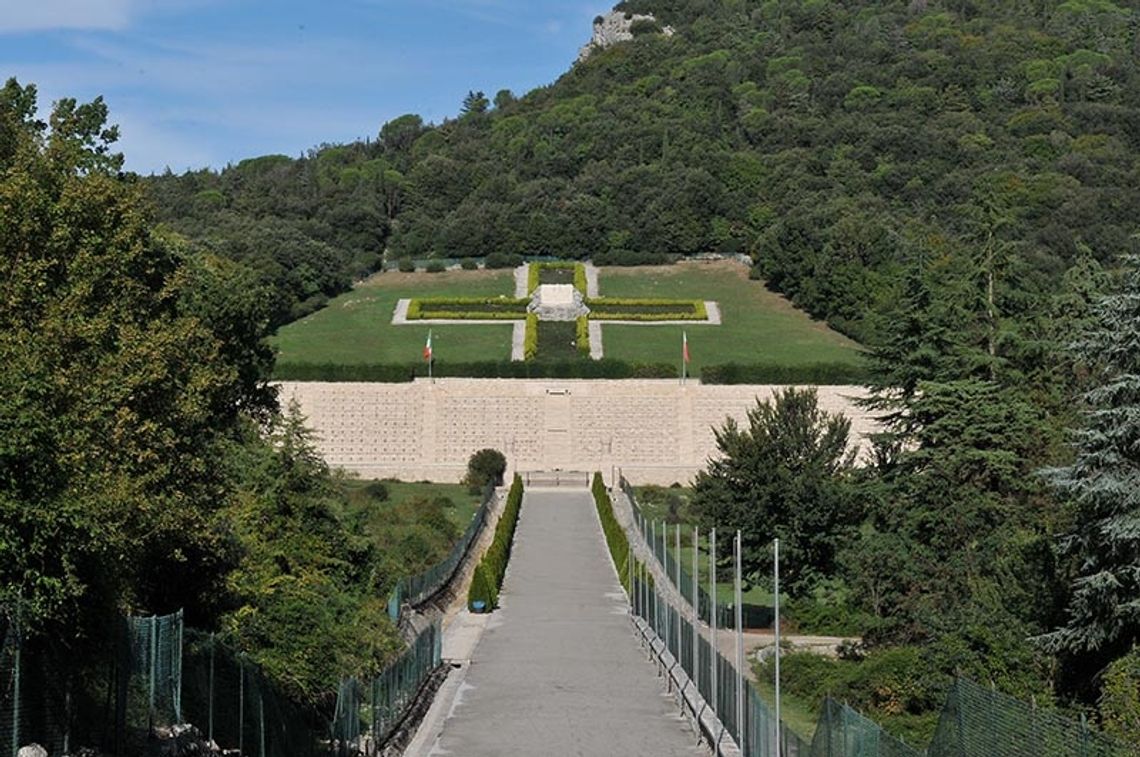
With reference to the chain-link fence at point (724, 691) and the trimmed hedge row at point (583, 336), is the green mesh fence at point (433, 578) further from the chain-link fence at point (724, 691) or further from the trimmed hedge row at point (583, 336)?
the trimmed hedge row at point (583, 336)

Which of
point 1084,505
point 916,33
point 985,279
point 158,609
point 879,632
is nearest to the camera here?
point 158,609

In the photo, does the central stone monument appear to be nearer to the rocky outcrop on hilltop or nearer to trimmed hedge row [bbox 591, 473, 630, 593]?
trimmed hedge row [bbox 591, 473, 630, 593]

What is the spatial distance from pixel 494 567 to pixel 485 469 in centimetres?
2478

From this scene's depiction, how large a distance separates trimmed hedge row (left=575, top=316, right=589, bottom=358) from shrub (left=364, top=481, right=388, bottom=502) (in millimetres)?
19255

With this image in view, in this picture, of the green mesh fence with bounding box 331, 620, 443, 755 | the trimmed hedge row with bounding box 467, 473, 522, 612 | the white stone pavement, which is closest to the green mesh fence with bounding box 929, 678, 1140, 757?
the green mesh fence with bounding box 331, 620, 443, 755

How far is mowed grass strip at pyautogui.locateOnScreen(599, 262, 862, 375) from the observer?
74312mm

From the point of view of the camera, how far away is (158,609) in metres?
20.4

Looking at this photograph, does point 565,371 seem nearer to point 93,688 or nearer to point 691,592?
point 691,592

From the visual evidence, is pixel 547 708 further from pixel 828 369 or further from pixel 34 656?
pixel 828 369

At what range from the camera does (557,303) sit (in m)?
86.0

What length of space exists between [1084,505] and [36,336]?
14.2m

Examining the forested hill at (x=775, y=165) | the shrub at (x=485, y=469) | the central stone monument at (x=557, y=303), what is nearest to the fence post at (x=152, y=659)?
the shrub at (x=485, y=469)

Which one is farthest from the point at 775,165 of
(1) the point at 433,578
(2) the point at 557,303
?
(1) the point at 433,578

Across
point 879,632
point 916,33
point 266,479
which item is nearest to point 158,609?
point 266,479
